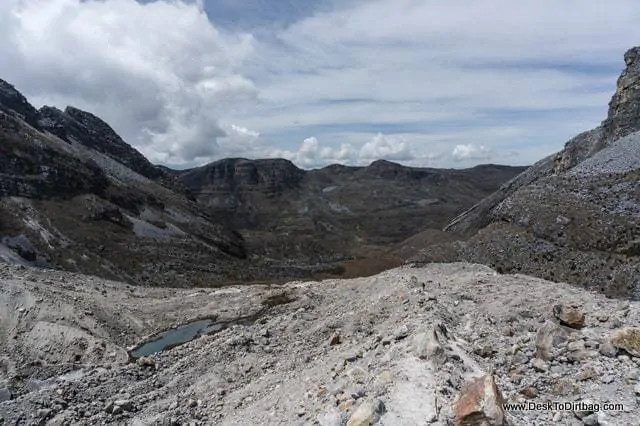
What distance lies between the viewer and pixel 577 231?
50156mm

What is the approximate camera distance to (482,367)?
1419 centimetres

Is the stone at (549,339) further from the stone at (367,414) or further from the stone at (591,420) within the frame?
the stone at (367,414)

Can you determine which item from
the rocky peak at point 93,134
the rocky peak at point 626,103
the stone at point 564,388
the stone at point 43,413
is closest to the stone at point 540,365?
the stone at point 564,388

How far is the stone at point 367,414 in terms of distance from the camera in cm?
1178

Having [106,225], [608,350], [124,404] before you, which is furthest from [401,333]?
[106,225]

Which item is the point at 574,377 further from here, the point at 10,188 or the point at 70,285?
the point at 10,188

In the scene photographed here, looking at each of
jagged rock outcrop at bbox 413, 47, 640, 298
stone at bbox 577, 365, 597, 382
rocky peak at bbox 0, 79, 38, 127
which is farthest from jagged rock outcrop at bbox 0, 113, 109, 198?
stone at bbox 577, 365, 597, 382

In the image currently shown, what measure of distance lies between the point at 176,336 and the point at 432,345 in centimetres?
2895

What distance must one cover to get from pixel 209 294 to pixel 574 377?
42.1m

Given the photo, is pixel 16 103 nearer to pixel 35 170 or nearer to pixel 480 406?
pixel 35 170

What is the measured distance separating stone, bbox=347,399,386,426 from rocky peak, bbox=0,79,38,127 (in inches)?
→ 4775

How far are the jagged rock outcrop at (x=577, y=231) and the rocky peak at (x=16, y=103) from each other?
326ft

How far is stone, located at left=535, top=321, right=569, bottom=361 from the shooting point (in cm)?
1422

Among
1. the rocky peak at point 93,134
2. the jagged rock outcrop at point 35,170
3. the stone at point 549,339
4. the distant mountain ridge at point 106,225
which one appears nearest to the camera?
the stone at point 549,339
